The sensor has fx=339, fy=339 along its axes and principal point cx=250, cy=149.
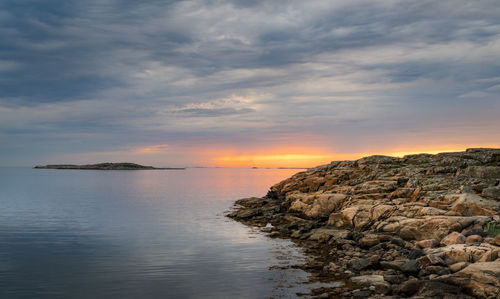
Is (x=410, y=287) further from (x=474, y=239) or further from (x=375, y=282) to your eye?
(x=474, y=239)

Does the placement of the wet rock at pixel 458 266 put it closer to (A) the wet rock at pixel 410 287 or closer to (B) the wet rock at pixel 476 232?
(A) the wet rock at pixel 410 287

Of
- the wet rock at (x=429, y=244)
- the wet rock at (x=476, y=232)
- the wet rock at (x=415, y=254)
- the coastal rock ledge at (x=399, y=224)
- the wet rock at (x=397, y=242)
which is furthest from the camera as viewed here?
the wet rock at (x=397, y=242)

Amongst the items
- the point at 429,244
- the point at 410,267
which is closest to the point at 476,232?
the point at 429,244

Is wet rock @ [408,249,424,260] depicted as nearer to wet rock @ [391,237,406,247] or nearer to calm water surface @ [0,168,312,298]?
wet rock @ [391,237,406,247]

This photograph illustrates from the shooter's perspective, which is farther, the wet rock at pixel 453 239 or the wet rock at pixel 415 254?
the wet rock at pixel 453 239

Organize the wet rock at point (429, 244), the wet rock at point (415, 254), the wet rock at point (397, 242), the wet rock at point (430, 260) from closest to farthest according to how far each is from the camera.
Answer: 1. the wet rock at point (430, 260)
2. the wet rock at point (415, 254)
3. the wet rock at point (429, 244)
4. the wet rock at point (397, 242)

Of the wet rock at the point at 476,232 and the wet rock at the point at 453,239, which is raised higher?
the wet rock at the point at 476,232

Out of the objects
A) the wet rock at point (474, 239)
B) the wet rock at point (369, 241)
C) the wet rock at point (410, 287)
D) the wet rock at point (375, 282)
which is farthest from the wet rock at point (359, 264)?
the wet rock at point (474, 239)

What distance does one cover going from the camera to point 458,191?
31250mm

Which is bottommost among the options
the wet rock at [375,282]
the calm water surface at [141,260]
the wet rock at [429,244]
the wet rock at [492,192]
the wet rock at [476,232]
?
the calm water surface at [141,260]

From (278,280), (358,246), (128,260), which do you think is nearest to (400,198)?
(358,246)

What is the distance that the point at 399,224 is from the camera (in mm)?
27234

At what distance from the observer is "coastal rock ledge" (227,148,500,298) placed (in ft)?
53.5

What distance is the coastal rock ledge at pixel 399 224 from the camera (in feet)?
53.5
